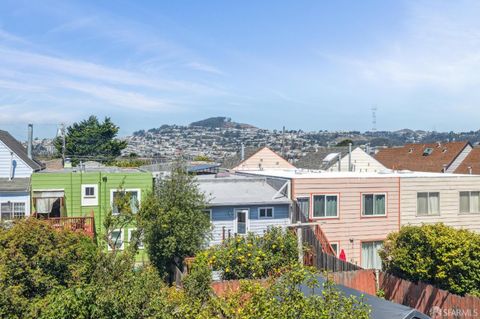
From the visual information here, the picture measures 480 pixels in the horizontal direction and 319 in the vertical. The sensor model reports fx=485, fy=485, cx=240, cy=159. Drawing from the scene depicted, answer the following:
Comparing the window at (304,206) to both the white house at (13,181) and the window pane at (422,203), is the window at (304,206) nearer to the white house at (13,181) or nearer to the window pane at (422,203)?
the window pane at (422,203)

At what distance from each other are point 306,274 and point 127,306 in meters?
3.53

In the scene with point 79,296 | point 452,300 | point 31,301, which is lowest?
point 452,300

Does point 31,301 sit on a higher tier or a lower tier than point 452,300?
higher

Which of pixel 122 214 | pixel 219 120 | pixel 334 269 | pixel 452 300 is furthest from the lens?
pixel 219 120

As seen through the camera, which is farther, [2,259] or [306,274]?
[2,259]

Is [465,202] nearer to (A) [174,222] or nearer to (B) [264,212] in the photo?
(B) [264,212]

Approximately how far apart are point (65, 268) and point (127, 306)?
4.14 meters

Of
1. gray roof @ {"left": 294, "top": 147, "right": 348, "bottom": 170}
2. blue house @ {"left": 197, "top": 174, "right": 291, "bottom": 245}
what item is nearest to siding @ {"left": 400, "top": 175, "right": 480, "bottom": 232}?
blue house @ {"left": 197, "top": 174, "right": 291, "bottom": 245}

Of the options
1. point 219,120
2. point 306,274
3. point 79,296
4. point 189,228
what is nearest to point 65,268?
point 79,296

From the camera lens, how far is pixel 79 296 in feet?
29.2

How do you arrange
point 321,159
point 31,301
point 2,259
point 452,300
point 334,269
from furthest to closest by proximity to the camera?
point 321,159
point 334,269
point 452,300
point 2,259
point 31,301

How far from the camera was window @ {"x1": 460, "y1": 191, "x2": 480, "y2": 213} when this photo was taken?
87.8 feet

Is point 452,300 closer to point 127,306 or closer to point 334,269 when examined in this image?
point 334,269

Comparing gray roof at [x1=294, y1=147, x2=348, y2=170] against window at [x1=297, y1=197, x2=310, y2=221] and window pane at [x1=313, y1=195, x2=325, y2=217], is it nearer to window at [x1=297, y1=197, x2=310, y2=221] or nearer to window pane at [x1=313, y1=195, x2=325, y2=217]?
window pane at [x1=313, y1=195, x2=325, y2=217]
